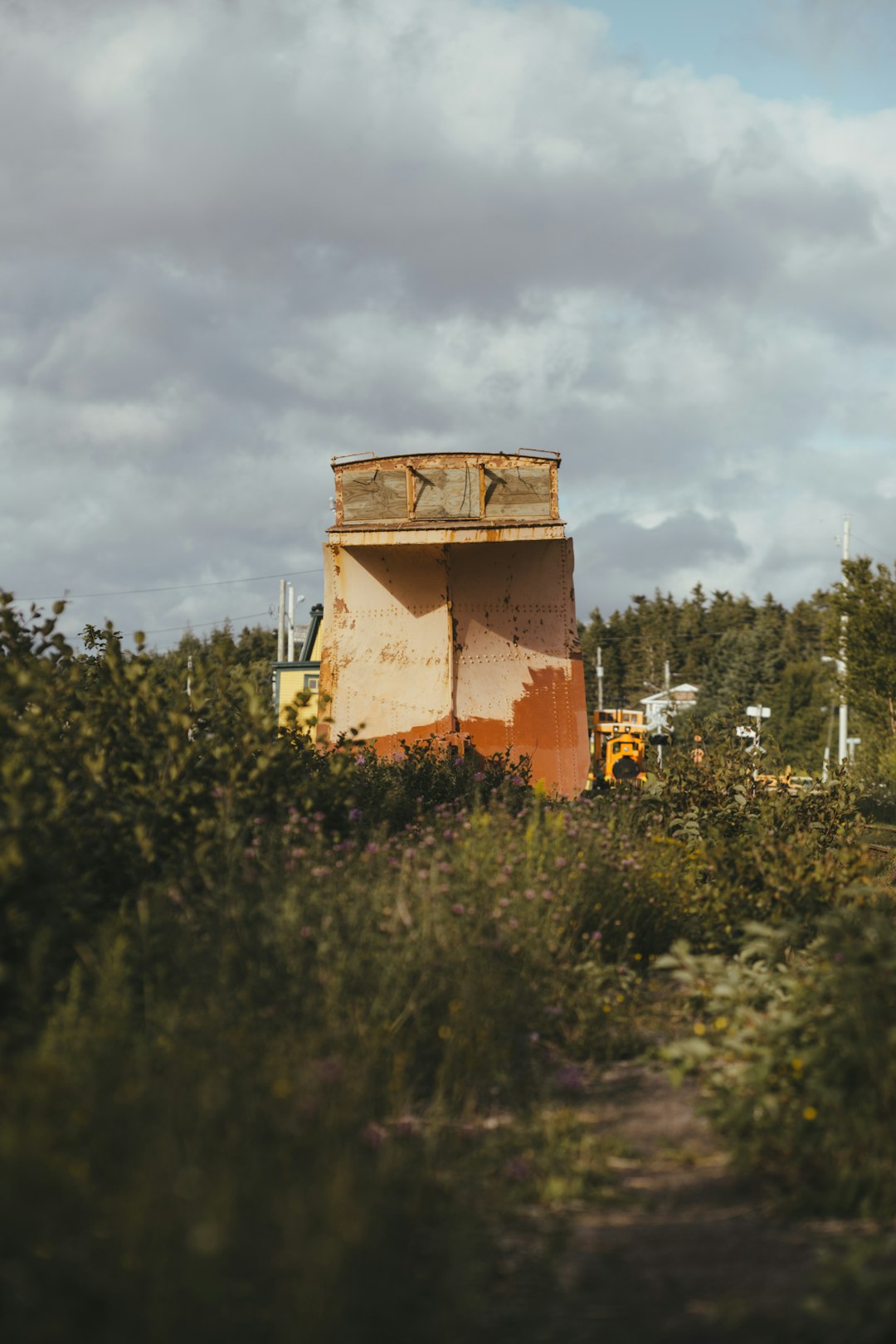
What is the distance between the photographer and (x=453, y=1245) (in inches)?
110

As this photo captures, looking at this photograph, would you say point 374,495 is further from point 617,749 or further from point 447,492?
point 617,749

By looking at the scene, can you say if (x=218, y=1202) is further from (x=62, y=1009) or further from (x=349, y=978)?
(x=349, y=978)

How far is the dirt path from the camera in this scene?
8.83 ft

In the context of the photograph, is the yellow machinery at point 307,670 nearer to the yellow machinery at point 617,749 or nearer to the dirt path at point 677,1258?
the yellow machinery at point 617,749

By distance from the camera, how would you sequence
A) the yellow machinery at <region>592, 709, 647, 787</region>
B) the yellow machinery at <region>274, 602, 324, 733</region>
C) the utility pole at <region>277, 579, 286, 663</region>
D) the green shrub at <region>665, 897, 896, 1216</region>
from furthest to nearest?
the utility pole at <region>277, 579, 286, 663</region> < the yellow machinery at <region>274, 602, 324, 733</region> < the yellow machinery at <region>592, 709, 647, 787</region> < the green shrub at <region>665, 897, 896, 1216</region>

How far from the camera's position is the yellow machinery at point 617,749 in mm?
10763

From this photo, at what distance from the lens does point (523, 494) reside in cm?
995

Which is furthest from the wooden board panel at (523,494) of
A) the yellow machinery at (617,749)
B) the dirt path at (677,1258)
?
the dirt path at (677,1258)

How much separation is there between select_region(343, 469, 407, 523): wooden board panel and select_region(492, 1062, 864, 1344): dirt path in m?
6.62

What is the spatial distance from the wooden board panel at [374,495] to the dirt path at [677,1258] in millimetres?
6617

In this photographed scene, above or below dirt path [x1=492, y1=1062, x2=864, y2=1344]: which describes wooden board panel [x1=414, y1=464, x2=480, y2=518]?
above

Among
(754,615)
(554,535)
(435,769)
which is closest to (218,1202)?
(435,769)

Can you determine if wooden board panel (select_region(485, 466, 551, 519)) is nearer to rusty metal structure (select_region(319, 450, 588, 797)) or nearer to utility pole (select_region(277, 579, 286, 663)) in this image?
rusty metal structure (select_region(319, 450, 588, 797))

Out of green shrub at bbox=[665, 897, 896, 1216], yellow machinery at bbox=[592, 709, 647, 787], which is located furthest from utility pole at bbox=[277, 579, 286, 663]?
green shrub at bbox=[665, 897, 896, 1216]
